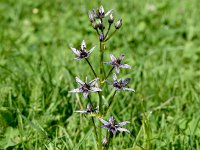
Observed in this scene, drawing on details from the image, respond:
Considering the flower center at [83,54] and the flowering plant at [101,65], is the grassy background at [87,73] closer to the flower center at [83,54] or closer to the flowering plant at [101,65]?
the flowering plant at [101,65]

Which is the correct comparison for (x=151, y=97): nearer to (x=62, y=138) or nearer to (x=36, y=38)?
(x=62, y=138)

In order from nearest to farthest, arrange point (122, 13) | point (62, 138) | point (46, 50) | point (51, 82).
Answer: point (62, 138), point (51, 82), point (46, 50), point (122, 13)

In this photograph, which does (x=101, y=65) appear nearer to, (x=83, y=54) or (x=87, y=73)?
(x=83, y=54)

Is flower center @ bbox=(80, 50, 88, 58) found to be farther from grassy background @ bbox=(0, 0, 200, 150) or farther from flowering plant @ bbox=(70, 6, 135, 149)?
grassy background @ bbox=(0, 0, 200, 150)

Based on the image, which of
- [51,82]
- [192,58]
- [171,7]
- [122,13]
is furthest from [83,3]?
[51,82]

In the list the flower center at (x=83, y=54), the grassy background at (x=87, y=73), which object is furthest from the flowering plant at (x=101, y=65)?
the grassy background at (x=87, y=73)

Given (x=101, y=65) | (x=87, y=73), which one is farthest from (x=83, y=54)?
(x=87, y=73)

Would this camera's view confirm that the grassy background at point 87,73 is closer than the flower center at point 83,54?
No

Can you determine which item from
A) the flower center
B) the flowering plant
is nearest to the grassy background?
the flowering plant
